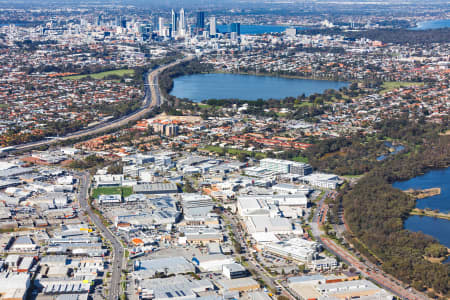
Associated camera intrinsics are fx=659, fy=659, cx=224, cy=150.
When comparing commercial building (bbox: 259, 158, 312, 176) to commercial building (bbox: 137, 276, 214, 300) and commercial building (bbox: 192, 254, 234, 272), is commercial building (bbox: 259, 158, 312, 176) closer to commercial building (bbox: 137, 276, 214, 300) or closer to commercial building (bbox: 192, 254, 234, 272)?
commercial building (bbox: 192, 254, 234, 272)

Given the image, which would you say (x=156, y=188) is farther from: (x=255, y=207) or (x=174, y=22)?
(x=174, y=22)

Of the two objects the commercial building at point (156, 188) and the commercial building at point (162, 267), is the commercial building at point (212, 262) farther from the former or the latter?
the commercial building at point (156, 188)

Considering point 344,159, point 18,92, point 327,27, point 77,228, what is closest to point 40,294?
point 77,228

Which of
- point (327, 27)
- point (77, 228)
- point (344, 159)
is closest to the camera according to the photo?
point (77, 228)

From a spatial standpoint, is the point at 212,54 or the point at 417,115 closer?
the point at 417,115

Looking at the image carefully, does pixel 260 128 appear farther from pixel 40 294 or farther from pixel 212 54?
pixel 212 54

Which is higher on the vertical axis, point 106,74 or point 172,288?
point 172,288

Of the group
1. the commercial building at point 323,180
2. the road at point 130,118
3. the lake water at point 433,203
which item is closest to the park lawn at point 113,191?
the commercial building at point 323,180

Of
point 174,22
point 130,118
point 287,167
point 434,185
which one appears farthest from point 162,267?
point 174,22

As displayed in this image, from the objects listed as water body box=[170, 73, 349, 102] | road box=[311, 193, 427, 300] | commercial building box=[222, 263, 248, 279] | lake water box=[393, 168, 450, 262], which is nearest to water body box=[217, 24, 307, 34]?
water body box=[170, 73, 349, 102]
